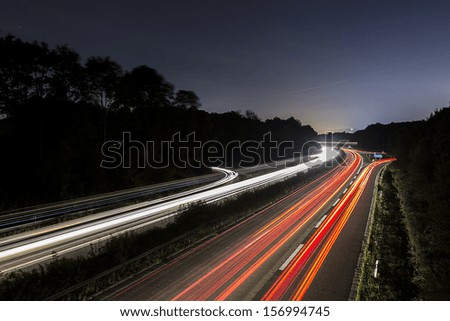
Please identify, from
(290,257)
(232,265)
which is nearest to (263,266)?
(232,265)

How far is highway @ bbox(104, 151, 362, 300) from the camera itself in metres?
10.1

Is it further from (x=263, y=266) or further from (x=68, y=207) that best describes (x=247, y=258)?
(x=68, y=207)

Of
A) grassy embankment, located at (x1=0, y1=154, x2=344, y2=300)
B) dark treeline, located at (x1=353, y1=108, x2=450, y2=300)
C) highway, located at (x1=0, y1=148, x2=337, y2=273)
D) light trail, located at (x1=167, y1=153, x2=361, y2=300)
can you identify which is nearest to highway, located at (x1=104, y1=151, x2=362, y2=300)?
light trail, located at (x1=167, y1=153, x2=361, y2=300)

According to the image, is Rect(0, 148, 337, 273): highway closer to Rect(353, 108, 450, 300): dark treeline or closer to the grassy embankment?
the grassy embankment

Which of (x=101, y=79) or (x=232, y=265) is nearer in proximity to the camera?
(x=232, y=265)

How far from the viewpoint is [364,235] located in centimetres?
1756

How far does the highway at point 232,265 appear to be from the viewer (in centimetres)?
1005

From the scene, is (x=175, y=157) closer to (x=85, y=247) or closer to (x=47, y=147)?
(x=47, y=147)

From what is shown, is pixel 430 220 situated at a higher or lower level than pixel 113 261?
lower

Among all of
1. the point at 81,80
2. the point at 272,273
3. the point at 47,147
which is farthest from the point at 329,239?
the point at 81,80

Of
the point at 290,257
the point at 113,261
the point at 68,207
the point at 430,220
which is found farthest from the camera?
the point at 68,207

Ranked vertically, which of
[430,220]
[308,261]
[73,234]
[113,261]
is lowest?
[430,220]

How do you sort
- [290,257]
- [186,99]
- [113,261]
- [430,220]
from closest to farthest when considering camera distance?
[113,261]
[290,257]
[430,220]
[186,99]

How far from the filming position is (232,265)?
12359mm
